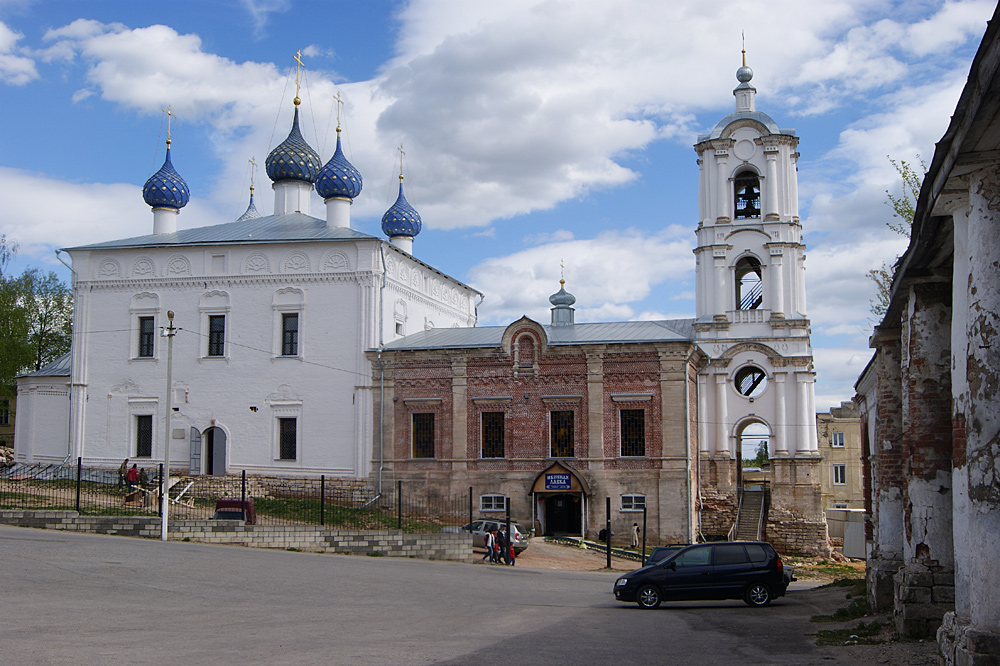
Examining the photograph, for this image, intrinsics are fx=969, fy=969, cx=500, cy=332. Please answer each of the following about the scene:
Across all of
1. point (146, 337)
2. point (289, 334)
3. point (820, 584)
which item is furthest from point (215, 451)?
point (820, 584)

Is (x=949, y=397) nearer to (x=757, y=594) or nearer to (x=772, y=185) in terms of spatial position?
(x=757, y=594)

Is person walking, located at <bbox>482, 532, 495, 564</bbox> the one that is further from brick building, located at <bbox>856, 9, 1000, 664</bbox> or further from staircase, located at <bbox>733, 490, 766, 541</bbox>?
brick building, located at <bbox>856, 9, 1000, 664</bbox>

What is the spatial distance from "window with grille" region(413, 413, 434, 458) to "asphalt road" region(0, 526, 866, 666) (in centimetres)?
1094

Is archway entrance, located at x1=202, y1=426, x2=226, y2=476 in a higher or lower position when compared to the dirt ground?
higher

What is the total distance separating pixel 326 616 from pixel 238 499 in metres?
14.5

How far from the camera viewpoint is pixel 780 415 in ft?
115

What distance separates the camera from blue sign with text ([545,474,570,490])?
31922 millimetres

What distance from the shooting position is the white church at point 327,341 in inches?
1344

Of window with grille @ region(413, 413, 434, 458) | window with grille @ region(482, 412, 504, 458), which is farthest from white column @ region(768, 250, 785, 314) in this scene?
window with grille @ region(413, 413, 434, 458)

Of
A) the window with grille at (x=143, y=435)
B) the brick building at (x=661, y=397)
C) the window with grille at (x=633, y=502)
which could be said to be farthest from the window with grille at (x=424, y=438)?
the window with grille at (x=143, y=435)

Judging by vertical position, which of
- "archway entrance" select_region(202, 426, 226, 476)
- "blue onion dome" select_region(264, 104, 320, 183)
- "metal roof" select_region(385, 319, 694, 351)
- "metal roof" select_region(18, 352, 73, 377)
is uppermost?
"blue onion dome" select_region(264, 104, 320, 183)

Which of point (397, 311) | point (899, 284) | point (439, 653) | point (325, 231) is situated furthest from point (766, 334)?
point (439, 653)

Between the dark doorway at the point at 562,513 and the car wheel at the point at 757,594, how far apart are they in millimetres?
15289

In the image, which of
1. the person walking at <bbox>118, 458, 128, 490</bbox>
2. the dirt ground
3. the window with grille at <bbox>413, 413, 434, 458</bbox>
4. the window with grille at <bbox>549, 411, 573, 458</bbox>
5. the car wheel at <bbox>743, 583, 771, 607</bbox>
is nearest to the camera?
the dirt ground
